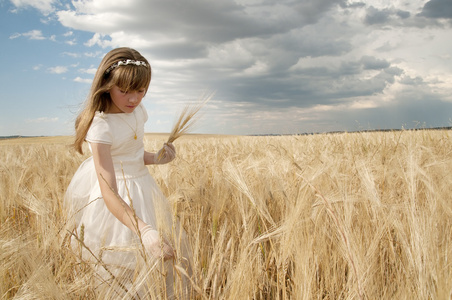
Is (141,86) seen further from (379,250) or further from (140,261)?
(379,250)

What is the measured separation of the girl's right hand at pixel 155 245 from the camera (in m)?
0.90

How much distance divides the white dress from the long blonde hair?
0.18ft

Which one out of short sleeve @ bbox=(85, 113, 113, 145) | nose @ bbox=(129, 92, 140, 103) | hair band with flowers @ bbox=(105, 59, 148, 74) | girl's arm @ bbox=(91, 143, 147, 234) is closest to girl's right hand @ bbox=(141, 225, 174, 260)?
girl's arm @ bbox=(91, 143, 147, 234)

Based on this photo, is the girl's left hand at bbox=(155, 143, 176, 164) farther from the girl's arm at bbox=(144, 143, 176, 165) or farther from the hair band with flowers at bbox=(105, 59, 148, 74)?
the hair band with flowers at bbox=(105, 59, 148, 74)

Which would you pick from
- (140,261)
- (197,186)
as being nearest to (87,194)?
(197,186)

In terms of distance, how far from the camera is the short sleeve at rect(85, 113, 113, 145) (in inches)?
55.2

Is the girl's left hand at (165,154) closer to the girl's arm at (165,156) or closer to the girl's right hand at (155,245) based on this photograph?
the girl's arm at (165,156)

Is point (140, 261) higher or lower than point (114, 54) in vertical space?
lower

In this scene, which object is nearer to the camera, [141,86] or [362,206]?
[362,206]

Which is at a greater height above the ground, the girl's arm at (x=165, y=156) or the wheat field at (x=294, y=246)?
the girl's arm at (x=165, y=156)

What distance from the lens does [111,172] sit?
4.44 feet

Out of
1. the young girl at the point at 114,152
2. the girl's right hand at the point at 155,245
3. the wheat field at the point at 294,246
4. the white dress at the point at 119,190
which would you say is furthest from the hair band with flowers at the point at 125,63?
the girl's right hand at the point at 155,245

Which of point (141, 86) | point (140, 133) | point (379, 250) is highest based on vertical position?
point (141, 86)

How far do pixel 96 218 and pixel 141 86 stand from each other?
0.65 m
